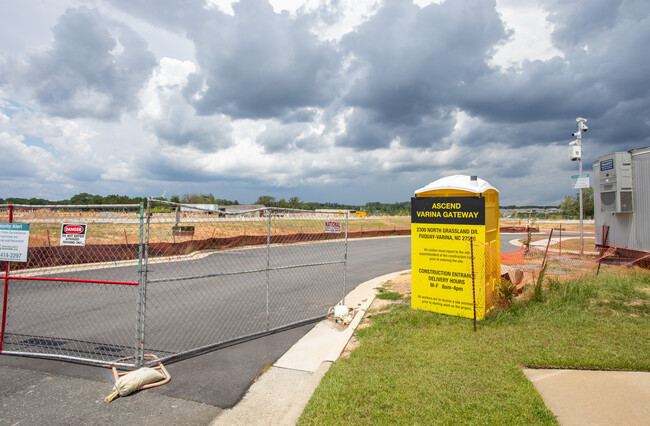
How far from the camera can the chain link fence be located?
5.67m

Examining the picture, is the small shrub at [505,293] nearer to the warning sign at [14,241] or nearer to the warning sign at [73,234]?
the warning sign at [73,234]

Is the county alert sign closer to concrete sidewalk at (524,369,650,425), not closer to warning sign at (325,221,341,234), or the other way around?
warning sign at (325,221,341,234)

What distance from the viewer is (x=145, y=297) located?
5.13 metres

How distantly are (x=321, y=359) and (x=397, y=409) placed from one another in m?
1.95

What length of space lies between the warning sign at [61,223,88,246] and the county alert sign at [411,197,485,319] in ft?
19.3

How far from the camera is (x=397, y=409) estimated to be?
12.5 ft

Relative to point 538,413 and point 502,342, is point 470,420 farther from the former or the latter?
point 502,342

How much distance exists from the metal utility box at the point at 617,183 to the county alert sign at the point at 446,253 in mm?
10113

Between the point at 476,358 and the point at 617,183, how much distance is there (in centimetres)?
1240

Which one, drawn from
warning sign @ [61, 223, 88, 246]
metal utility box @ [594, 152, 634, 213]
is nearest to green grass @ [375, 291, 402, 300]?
warning sign @ [61, 223, 88, 246]

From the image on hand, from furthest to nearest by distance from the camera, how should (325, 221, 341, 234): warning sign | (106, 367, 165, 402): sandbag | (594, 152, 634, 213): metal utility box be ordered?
(594, 152, 634, 213): metal utility box, (325, 221, 341, 234): warning sign, (106, 367, 165, 402): sandbag

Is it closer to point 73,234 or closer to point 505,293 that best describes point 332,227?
point 505,293

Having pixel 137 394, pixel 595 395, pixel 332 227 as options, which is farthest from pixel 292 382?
pixel 332 227

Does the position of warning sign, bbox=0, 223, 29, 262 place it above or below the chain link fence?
above
